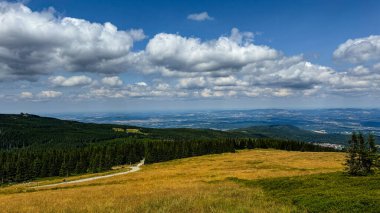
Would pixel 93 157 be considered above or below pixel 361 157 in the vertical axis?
below

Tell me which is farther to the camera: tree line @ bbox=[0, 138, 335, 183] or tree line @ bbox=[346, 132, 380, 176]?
tree line @ bbox=[0, 138, 335, 183]

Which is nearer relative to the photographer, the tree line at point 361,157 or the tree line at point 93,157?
the tree line at point 361,157

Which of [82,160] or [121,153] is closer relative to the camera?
[82,160]

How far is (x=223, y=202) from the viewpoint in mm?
18406

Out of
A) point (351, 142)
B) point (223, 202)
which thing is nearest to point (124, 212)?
point (223, 202)

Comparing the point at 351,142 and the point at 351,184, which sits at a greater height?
the point at 351,142

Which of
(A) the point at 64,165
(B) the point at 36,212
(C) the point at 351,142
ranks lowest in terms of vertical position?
(A) the point at 64,165

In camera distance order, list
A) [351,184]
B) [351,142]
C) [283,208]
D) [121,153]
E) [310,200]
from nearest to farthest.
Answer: [283,208]
[310,200]
[351,184]
[351,142]
[121,153]

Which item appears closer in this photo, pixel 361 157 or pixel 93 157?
pixel 361 157

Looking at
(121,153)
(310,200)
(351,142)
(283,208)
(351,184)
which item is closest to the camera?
(283,208)

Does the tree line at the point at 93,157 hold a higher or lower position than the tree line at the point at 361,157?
lower

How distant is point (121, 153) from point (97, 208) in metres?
126

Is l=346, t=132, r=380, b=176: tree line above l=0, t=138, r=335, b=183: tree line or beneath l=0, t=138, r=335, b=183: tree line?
above

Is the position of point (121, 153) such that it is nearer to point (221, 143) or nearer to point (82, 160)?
point (82, 160)
